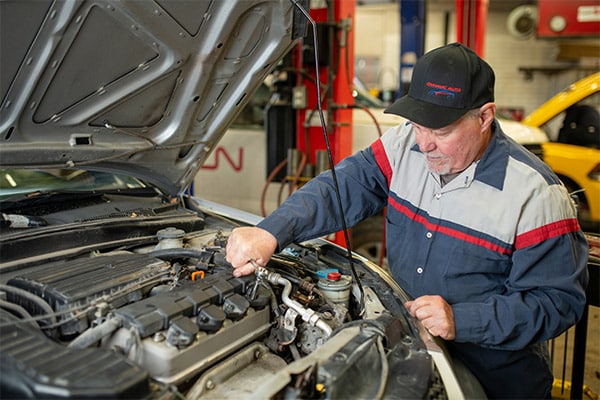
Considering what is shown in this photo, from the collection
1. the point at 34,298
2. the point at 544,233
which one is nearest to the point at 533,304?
the point at 544,233

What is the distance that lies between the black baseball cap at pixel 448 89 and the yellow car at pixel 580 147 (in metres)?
4.36

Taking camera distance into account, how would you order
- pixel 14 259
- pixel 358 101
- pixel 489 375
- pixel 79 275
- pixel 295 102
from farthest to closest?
pixel 358 101, pixel 295 102, pixel 489 375, pixel 14 259, pixel 79 275

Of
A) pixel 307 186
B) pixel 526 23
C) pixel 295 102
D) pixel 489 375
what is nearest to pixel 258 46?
pixel 307 186

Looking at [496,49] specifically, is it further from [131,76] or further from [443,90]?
[131,76]

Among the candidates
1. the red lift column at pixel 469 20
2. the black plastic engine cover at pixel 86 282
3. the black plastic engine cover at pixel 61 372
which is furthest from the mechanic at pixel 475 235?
the red lift column at pixel 469 20

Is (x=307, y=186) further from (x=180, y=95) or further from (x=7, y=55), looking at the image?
(x=7, y=55)

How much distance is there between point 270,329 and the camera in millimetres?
1588

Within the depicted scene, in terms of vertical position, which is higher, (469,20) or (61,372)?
(469,20)

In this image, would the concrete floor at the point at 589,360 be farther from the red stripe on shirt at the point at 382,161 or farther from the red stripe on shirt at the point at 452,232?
the red stripe on shirt at the point at 382,161

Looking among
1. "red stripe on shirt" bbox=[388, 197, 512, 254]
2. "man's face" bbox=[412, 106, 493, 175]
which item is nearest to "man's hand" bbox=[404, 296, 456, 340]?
"red stripe on shirt" bbox=[388, 197, 512, 254]

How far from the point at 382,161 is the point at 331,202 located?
25 centimetres

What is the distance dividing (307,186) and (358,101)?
123 inches

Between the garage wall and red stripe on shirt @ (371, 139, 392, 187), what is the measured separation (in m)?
9.59

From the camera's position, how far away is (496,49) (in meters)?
11.7
